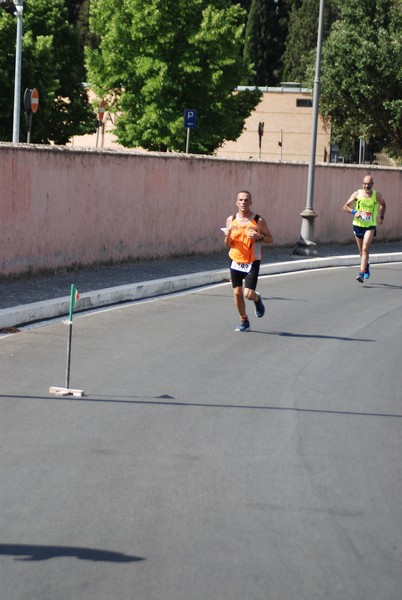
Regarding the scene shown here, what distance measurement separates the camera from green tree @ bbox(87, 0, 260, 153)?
165 ft

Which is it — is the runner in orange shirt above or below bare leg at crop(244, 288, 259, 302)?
above

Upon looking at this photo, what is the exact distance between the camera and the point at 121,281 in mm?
17969

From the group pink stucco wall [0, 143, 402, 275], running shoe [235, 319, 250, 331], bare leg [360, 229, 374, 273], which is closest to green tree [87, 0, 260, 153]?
pink stucco wall [0, 143, 402, 275]

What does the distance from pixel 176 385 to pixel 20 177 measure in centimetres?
757

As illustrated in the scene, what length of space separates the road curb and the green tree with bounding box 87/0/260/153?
1084 inches

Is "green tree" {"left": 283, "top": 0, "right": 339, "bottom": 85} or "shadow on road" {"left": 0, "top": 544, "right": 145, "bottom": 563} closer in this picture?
"shadow on road" {"left": 0, "top": 544, "right": 145, "bottom": 563}

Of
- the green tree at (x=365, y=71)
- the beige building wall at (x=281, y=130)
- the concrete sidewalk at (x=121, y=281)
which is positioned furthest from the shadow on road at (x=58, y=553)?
the beige building wall at (x=281, y=130)

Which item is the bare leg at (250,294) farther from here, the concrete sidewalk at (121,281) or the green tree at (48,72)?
the green tree at (48,72)

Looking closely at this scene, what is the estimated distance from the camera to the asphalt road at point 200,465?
5.54 m

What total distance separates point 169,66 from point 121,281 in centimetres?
3471

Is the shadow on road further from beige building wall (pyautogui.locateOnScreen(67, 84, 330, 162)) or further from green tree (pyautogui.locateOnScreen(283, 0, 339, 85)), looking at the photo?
green tree (pyautogui.locateOnScreen(283, 0, 339, 85))

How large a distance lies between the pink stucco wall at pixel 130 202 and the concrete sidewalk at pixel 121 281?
0.34 metres

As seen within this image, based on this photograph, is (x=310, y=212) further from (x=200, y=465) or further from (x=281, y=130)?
(x=281, y=130)

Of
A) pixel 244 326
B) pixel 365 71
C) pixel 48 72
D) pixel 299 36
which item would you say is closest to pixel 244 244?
pixel 244 326
